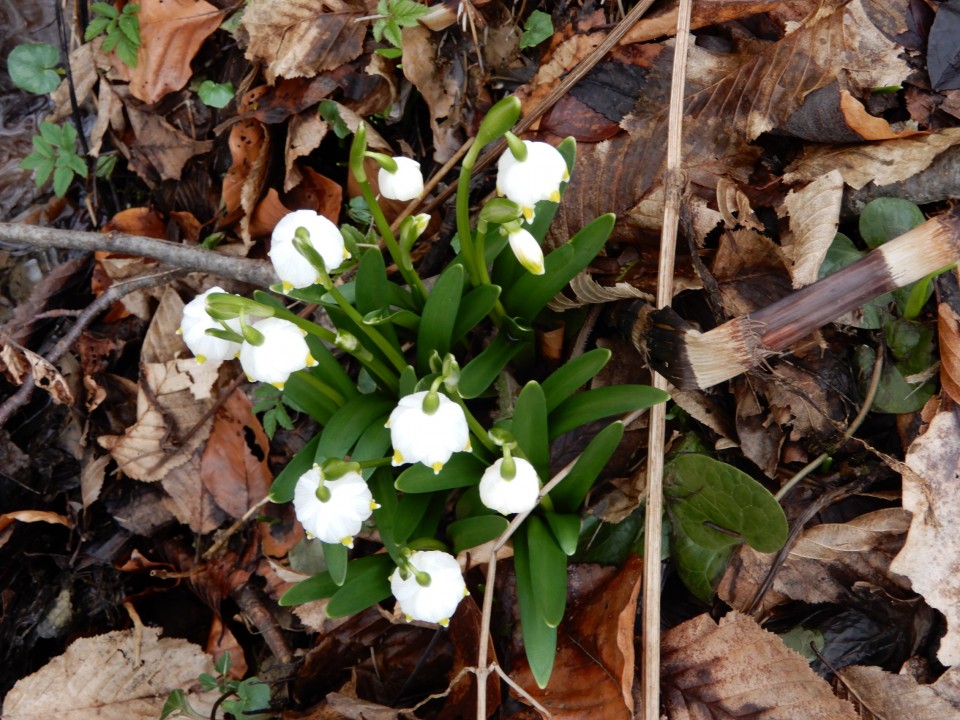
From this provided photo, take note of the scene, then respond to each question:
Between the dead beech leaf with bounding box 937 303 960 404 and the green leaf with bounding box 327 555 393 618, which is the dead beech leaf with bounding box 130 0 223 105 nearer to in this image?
the green leaf with bounding box 327 555 393 618

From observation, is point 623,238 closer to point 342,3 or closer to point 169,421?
point 342,3

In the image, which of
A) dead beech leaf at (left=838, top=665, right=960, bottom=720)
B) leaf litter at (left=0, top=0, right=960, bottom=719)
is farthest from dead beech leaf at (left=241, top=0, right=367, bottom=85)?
dead beech leaf at (left=838, top=665, right=960, bottom=720)

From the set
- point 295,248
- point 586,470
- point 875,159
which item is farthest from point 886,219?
point 295,248

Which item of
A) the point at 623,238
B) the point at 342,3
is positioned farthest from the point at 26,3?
the point at 623,238

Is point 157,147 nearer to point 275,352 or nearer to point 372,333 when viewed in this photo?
point 372,333

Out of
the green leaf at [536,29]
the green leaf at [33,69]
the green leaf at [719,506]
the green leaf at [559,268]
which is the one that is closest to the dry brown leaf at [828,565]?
the green leaf at [719,506]
